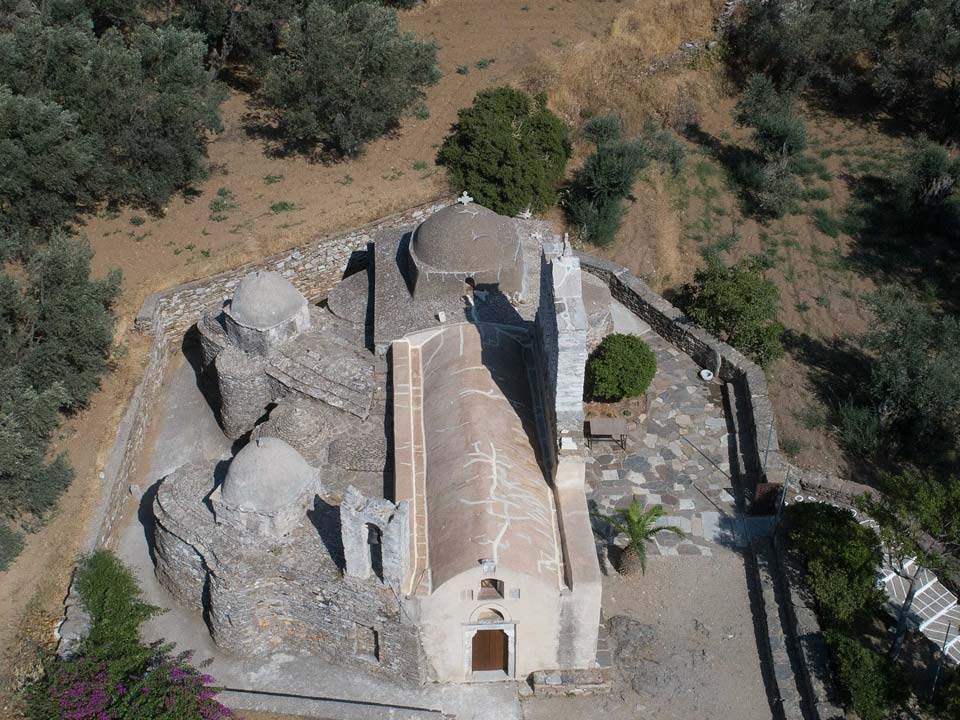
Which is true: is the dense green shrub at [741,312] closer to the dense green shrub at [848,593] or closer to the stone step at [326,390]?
the dense green shrub at [848,593]

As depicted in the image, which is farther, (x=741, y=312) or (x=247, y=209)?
(x=247, y=209)

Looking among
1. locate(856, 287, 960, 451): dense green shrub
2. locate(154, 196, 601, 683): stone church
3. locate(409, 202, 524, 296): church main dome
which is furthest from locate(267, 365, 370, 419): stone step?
locate(856, 287, 960, 451): dense green shrub

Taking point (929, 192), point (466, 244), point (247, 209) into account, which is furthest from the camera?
point (929, 192)

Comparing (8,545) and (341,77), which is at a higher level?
(341,77)

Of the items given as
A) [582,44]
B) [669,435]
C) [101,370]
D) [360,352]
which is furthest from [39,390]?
[582,44]

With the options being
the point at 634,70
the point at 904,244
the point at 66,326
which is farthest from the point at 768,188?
the point at 66,326

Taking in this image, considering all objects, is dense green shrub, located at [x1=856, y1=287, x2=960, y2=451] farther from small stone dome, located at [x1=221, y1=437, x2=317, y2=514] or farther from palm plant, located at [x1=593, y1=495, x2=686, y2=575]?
small stone dome, located at [x1=221, y1=437, x2=317, y2=514]

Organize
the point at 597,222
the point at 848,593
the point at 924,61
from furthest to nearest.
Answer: the point at 924,61 < the point at 597,222 < the point at 848,593

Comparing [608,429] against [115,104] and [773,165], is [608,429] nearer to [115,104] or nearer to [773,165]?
[773,165]
